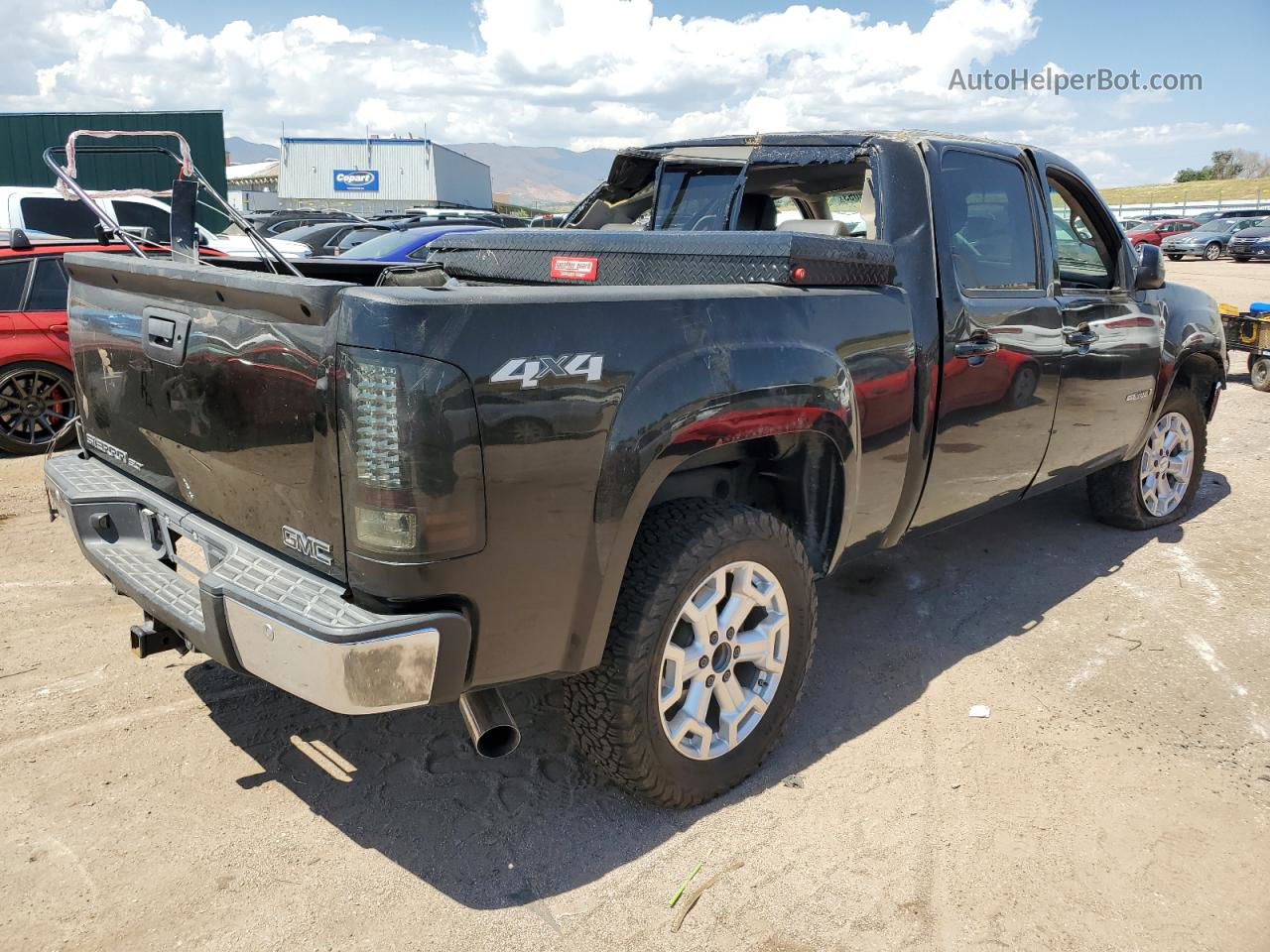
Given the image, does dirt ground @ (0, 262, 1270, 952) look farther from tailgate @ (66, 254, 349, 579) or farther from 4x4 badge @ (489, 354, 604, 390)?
4x4 badge @ (489, 354, 604, 390)

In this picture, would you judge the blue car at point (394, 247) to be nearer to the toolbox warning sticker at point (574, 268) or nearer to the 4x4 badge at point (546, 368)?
the toolbox warning sticker at point (574, 268)

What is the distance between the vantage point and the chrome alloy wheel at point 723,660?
288 centimetres

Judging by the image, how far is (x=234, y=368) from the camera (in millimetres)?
2559

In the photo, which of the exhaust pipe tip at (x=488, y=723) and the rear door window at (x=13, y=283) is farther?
the rear door window at (x=13, y=283)

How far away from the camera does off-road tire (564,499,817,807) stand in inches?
106

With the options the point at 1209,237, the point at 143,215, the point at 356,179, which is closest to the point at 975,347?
the point at 143,215

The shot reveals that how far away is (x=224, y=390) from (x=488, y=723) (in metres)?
1.11

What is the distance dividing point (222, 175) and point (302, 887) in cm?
2861

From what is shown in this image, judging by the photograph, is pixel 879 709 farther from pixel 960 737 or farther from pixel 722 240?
pixel 722 240

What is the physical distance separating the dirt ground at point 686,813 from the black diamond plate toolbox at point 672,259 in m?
1.56

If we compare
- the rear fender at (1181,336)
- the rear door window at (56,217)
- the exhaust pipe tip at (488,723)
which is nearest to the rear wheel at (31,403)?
the rear door window at (56,217)

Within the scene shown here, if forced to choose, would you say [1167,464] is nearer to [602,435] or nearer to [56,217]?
[602,435]

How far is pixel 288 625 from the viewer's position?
227cm

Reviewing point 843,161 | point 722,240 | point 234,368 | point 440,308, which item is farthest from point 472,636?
point 843,161
